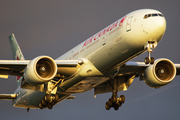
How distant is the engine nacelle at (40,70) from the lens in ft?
94.6

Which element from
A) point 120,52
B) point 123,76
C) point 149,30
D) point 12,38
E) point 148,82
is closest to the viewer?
point 149,30

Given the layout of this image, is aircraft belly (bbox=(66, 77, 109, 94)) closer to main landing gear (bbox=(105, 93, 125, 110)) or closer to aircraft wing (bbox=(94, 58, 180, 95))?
aircraft wing (bbox=(94, 58, 180, 95))

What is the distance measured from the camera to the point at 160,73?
113ft

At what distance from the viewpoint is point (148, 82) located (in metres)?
34.2

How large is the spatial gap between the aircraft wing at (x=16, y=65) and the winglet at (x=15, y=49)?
30.3 feet

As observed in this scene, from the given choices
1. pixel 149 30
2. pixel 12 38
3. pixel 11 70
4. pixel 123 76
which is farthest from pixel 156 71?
pixel 12 38

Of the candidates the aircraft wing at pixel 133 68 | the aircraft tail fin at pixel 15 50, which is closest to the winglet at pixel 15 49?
the aircraft tail fin at pixel 15 50

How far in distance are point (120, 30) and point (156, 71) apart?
8167 millimetres

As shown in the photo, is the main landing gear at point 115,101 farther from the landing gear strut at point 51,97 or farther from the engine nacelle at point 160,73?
the landing gear strut at point 51,97

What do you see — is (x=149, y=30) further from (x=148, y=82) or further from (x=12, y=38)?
(x=12, y=38)

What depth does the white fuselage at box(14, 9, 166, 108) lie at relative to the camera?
87.8ft

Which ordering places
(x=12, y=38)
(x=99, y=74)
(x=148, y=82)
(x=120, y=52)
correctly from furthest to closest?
1. (x=12, y=38)
2. (x=148, y=82)
3. (x=99, y=74)
4. (x=120, y=52)

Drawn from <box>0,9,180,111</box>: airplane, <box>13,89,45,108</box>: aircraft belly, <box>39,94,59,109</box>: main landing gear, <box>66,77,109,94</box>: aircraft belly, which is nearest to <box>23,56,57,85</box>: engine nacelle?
<box>0,9,180,111</box>: airplane

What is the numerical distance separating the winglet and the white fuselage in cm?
1158
